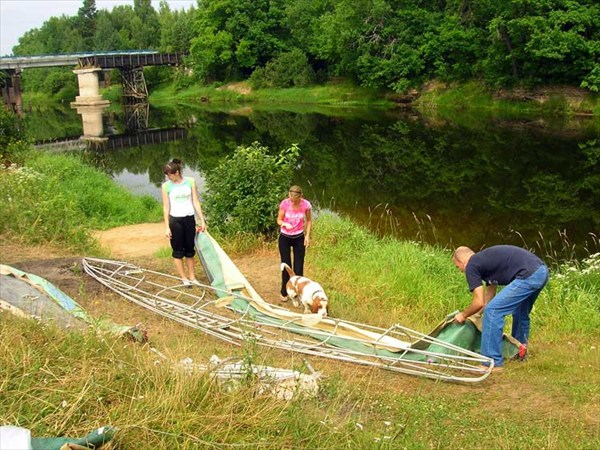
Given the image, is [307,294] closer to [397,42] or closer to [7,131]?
[7,131]

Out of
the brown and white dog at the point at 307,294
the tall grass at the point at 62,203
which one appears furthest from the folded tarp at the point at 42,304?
the tall grass at the point at 62,203

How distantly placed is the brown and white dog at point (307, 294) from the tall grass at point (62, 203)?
14.2 feet

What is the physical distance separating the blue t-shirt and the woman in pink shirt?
9.70 feet

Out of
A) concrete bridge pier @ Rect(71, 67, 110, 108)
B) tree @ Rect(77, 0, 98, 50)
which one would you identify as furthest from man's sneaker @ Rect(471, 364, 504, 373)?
tree @ Rect(77, 0, 98, 50)

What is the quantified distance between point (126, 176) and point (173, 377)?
21203mm

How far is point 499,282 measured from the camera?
614 cm

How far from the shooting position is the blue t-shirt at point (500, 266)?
19.9 ft

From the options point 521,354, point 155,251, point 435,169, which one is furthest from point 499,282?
point 435,169

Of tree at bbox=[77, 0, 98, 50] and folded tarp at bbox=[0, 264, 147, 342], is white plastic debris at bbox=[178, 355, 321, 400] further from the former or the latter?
tree at bbox=[77, 0, 98, 50]

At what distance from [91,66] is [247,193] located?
6552 cm

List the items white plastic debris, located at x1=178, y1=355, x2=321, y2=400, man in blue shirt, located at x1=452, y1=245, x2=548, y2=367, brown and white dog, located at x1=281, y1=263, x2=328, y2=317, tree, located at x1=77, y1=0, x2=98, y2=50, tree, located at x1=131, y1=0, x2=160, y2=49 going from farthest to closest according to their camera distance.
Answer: tree, located at x1=77, y1=0, x2=98, y2=50 → tree, located at x1=131, y1=0, x2=160, y2=49 → brown and white dog, located at x1=281, y1=263, x2=328, y2=317 → man in blue shirt, located at x1=452, y1=245, x2=548, y2=367 → white plastic debris, located at x1=178, y1=355, x2=321, y2=400

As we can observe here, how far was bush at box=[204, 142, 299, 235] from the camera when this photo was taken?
463 inches

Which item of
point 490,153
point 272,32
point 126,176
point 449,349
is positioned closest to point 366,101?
point 272,32

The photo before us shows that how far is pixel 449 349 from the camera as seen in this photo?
6.07 meters
